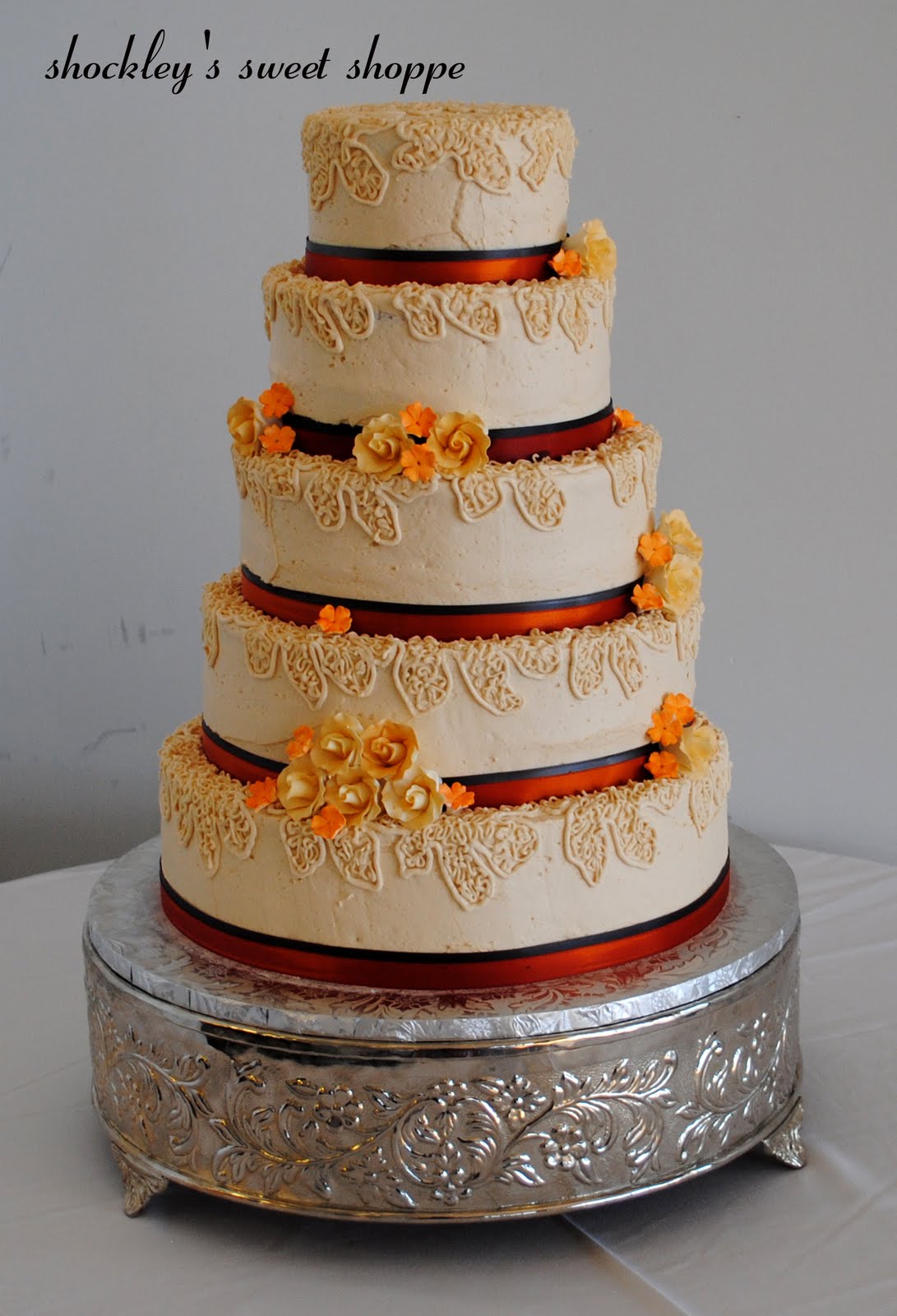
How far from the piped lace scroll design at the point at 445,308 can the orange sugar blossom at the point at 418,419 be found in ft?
0.38

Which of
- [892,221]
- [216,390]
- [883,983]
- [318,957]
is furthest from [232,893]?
[892,221]

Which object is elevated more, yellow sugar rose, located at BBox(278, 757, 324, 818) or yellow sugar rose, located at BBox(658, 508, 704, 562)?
yellow sugar rose, located at BBox(658, 508, 704, 562)

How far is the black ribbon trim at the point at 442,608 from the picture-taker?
2955 millimetres

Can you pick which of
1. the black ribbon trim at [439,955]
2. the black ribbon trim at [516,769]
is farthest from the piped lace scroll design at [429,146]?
the black ribbon trim at [439,955]

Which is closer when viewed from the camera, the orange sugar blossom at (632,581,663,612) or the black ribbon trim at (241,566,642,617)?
the black ribbon trim at (241,566,642,617)

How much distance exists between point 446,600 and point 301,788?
0.40 meters

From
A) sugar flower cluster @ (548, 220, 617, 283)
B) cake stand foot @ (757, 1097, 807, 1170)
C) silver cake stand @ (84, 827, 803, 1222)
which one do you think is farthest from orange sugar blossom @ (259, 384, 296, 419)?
cake stand foot @ (757, 1097, 807, 1170)

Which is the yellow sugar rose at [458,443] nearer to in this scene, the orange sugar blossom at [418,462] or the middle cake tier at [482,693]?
the orange sugar blossom at [418,462]

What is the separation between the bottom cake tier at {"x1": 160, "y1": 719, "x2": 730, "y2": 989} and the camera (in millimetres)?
2930

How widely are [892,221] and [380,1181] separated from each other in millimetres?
2843

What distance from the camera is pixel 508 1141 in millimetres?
2947

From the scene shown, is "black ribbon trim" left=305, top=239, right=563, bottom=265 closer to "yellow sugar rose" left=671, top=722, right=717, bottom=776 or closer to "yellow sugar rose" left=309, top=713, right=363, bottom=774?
"yellow sugar rose" left=309, top=713, right=363, bottom=774

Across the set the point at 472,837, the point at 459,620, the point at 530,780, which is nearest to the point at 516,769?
the point at 530,780

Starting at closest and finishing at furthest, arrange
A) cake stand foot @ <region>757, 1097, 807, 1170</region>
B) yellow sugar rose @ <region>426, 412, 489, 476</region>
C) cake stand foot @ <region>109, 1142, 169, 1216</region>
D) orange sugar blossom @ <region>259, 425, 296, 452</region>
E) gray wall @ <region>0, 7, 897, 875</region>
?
yellow sugar rose @ <region>426, 412, 489, 476</region> → orange sugar blossom @ <region>259, 425, 296, 452</region> → cake stand foot @ <region>109, 1142, 169, 1216</region> → cake stand foot @ <region>757, 1097, 807, 1170</region> → gray wall @ <region>0, 7, 897, 875</region>
